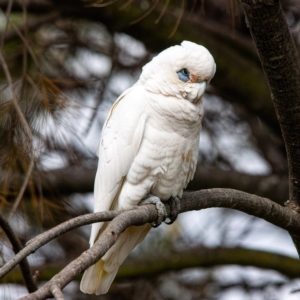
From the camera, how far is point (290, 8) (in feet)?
13.8

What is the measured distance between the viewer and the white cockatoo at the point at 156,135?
2516 millimetres

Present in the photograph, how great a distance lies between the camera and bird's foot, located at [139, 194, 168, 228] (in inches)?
94.6

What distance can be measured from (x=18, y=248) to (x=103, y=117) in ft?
7.35

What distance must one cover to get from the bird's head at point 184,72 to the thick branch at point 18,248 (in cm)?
89

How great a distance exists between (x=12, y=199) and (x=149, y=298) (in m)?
1.60

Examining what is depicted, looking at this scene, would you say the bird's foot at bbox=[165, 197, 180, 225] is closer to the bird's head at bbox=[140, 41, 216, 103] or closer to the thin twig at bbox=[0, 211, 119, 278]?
the bird's head at bbox=[140, 41, 216, 103]

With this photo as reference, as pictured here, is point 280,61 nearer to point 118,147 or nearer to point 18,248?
point 118,147

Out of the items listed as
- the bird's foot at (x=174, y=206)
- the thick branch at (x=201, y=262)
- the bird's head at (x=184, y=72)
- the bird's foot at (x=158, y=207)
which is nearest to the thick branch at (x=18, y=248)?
the bird's foot at (x=158, y=207)

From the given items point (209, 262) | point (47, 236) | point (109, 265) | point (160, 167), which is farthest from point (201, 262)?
point (47, 236)

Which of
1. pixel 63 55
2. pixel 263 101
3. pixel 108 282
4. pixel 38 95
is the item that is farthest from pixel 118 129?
pixel 63 55

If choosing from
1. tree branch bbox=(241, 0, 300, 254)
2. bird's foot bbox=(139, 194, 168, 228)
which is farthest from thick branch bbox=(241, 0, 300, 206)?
bird's foot bbox=(139, 194, 168, 228)

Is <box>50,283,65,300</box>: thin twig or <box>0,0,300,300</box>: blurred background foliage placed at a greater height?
<box>50,283,65,300</box>: thin twig

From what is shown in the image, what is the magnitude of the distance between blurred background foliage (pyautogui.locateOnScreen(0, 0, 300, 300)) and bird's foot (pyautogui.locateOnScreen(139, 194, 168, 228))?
24.8 inches

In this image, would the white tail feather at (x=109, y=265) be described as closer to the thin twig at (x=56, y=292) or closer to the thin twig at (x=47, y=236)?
the thin twig at (x=47, y=236)
